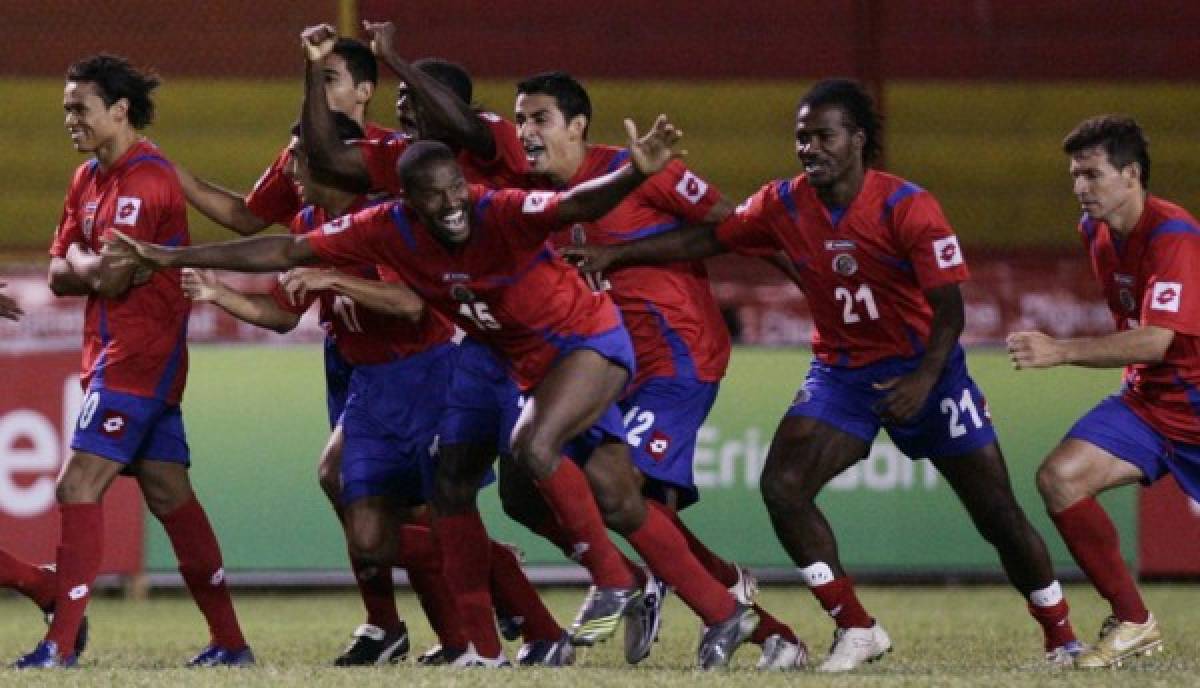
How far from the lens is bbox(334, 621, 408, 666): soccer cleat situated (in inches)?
360

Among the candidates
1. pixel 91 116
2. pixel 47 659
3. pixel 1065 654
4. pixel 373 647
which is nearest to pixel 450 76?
pixel 91 116

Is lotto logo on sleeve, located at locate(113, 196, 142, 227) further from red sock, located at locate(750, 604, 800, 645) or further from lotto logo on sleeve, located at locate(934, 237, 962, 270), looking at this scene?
lotto logo on sleeve, located at locate(934, 237, 962, 270)

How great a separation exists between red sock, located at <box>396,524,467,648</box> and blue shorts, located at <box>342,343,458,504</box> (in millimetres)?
245

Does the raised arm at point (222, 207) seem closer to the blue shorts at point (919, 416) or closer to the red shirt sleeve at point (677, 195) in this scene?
the red shirt sleeve at point (677, 195)

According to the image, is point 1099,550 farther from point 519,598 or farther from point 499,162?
point 499,162

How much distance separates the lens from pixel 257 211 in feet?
30.9

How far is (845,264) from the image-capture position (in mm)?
8523

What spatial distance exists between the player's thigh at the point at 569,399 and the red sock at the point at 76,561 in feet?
5.75

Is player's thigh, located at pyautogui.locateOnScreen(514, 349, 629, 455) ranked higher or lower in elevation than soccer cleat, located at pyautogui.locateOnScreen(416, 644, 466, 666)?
higher

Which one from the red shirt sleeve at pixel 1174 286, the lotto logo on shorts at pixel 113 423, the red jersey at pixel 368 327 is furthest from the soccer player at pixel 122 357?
the red shirt sleeve at pixel 1174 286

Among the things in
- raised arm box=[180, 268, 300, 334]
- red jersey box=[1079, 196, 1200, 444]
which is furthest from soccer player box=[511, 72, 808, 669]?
red jersey box=[1079, 196, 1200, 444]

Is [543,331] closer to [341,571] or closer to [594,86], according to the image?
[341,571]

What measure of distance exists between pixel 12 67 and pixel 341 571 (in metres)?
4.06

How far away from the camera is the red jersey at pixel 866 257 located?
8.37 metres
